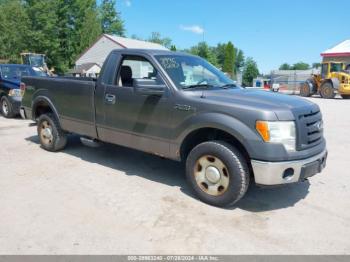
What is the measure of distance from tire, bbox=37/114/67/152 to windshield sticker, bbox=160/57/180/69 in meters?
2.69

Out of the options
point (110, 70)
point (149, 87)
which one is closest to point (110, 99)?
point (110, 70)

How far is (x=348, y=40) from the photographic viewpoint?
4272cm

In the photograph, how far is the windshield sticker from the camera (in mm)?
4867

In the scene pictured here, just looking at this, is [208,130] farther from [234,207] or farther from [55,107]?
[55,107]

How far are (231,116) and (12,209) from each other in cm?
282

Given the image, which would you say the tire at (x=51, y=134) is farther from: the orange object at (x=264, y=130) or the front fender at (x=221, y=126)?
the orange object at (x=264, y=130)

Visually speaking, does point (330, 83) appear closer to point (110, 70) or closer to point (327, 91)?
point (327, 91)

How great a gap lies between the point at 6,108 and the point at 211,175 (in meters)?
9.38

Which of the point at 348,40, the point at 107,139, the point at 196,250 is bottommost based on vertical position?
the point at 196,250

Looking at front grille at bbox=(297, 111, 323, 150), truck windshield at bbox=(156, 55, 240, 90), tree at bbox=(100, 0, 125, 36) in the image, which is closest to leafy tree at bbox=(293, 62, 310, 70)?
tree at bbox=(100, 0, 125, 36)

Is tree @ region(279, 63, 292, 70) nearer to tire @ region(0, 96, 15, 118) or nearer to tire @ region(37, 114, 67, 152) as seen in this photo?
tire @ region(0, 96, 15, 118)

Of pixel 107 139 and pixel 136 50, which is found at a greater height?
pixel 136 50

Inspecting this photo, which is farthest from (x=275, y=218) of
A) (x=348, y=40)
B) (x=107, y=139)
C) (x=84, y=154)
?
(x=348, y=40)

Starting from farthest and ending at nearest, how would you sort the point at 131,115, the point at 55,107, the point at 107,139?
the point at 55,107 < the point at 107,139 < the point at 131,115
